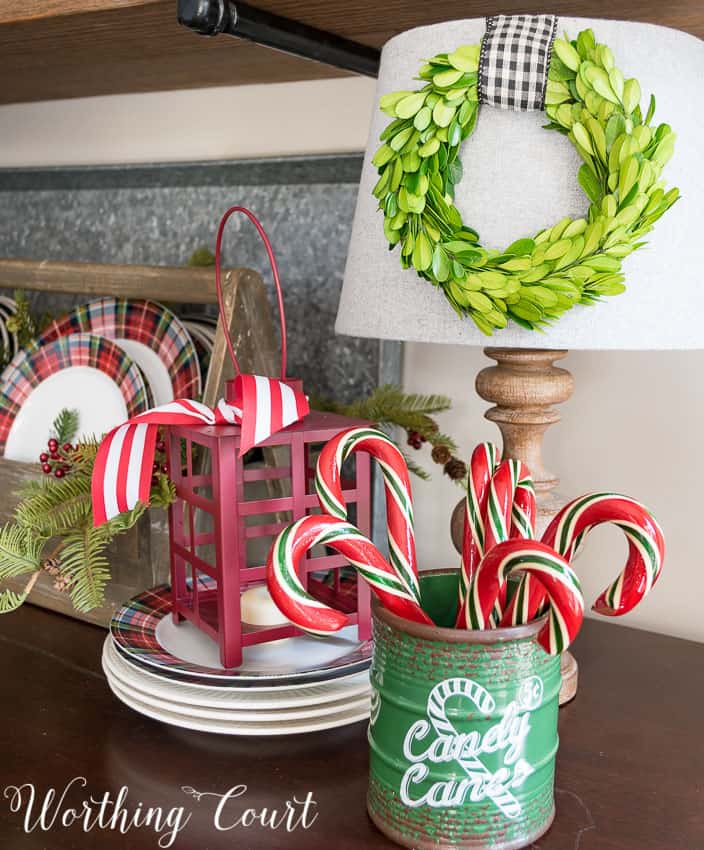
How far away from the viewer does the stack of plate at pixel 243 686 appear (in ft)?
2.36

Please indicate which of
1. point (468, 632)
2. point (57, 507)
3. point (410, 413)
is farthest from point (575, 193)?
point (57, 507)

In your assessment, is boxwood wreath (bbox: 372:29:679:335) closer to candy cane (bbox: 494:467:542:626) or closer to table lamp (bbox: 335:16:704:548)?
table lamp (bbox: 335:16:704:548)

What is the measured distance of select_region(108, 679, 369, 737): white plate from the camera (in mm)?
714

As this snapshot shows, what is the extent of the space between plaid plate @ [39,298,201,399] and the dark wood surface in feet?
1.04

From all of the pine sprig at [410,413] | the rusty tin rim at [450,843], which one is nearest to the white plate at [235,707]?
the rusty tin rim at [450,843]

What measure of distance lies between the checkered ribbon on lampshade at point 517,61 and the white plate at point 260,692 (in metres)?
0.44

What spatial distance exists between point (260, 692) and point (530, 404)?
1.01 feet

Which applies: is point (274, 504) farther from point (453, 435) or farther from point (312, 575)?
point (453, 435)

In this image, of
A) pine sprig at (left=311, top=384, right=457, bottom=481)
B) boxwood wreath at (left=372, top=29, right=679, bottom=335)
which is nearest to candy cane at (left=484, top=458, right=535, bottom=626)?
boxwood wreath at (left=372, top=29, right=679, bottom=335)

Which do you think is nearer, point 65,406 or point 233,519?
point 233,519

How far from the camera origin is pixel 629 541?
1.92ft

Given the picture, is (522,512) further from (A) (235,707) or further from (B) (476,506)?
(A) (235,707)

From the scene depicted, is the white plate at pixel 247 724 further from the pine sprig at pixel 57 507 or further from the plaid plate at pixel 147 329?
the plaid plate at pixel 147 329

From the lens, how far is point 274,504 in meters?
0.77
